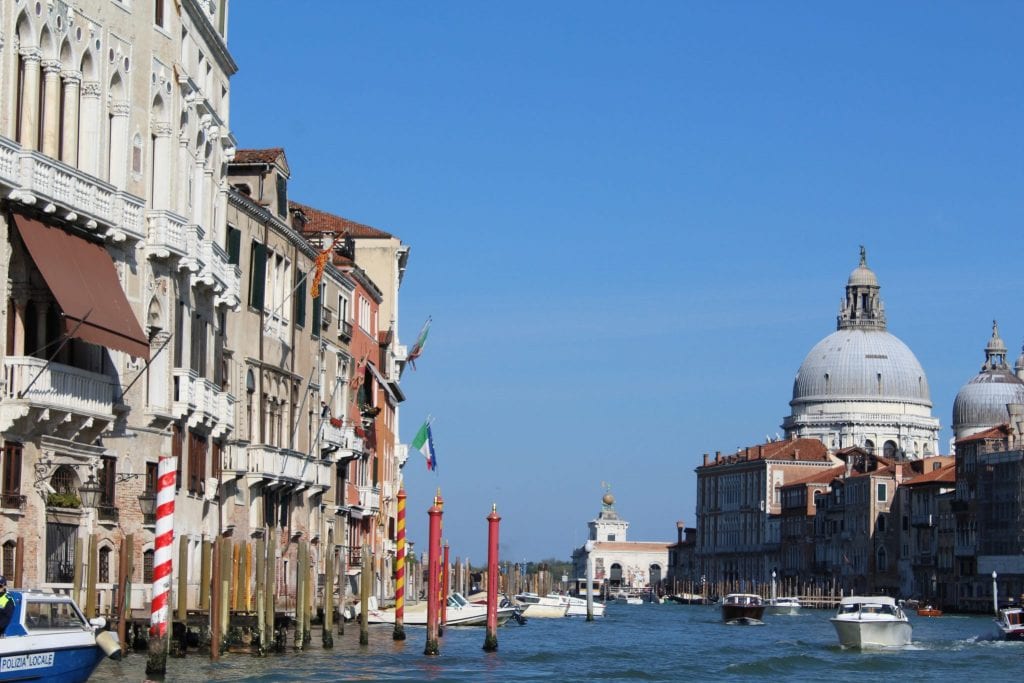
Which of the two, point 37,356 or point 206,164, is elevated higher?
point 206,164

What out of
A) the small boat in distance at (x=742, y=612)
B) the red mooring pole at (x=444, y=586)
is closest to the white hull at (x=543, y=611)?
the small boat in distance at (x=742, y=612)

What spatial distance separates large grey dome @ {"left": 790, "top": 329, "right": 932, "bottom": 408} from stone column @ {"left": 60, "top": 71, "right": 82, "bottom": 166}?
468 ft

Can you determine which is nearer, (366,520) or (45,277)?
(45,277)

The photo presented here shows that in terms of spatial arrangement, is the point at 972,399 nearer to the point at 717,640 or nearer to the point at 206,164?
the point at 717,640

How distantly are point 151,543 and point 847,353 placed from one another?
140610 millimetres

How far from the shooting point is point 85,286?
24.7 meters

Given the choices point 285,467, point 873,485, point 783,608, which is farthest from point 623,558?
point 285,467

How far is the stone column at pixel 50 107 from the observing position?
24594 mm

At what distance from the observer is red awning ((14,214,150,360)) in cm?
2375

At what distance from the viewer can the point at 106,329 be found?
24.5m

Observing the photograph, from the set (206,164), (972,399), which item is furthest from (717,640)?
(972,399)

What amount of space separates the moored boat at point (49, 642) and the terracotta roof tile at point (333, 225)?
27.5 m

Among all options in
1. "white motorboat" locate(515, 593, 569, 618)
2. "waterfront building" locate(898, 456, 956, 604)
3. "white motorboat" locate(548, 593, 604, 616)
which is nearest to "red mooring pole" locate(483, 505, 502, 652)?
"white motorboat" locate(515, 593, 569, 618)

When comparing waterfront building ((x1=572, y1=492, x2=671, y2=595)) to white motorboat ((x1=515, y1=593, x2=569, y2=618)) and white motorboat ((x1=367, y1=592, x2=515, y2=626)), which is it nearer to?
white motorboat ((x1=515, y1=593, x2=569, y2=618))
